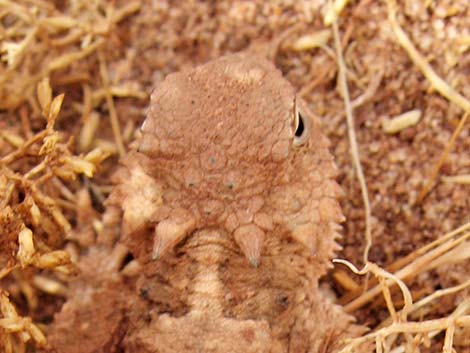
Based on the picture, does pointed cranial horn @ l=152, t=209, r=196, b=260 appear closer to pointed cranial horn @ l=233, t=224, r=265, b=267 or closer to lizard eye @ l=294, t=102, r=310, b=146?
pointed cranial horn @ l=233, t=224, r=265, b=267

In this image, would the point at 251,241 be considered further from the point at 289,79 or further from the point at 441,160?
the point at 289,79

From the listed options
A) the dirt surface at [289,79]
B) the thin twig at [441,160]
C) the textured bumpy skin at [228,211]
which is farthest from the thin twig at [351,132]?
the textured bumpy skin at [228,211]

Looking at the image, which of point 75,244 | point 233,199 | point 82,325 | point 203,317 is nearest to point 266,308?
point 203,317

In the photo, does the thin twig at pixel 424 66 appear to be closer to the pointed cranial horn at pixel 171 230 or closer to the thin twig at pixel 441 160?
the thin twig at pixel 441 160

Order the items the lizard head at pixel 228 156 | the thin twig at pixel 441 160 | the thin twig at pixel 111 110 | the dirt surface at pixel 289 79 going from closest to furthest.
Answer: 1. the lizard head at pixel 228 156
2. the thin twig at pixel 441 160
3. the dirt surface at pixel 289 79
4. the thin twig at pixel 111 110

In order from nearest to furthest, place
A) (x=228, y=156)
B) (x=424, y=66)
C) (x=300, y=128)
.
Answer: (x=228, y=156) → (x=300, y=128) → (x=424, y=66)

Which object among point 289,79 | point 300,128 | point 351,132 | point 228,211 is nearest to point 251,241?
point 228,211
